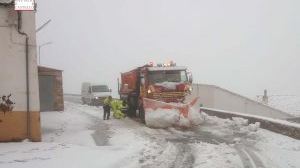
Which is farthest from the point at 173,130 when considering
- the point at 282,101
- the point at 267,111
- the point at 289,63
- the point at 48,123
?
the point at 289,63

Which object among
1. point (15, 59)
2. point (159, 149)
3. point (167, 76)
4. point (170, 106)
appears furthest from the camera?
point (167, 76)

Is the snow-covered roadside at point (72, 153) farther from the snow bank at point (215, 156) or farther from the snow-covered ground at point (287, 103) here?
the snow-covered ground at point (287, 103)

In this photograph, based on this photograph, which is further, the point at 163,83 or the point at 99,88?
the point at 99,88

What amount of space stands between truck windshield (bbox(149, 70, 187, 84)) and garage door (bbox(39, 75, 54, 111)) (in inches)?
558

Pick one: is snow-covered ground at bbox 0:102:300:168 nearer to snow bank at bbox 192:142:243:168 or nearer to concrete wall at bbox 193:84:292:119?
snow bank at bbox 192:142:243:168

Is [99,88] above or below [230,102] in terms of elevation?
above

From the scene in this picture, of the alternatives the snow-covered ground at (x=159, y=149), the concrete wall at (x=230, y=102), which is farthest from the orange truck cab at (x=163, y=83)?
the concrete wall at (x=230, y=102)

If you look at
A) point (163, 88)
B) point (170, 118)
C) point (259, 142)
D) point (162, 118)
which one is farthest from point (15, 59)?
point (259, 142)

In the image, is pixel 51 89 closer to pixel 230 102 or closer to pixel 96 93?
pixel 96 93

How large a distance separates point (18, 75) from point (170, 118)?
23.0ft

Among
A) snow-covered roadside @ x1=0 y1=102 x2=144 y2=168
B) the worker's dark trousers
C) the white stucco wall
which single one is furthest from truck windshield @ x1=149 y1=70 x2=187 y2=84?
the white stucco wall

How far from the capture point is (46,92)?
35781mm

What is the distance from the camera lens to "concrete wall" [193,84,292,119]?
105 feet

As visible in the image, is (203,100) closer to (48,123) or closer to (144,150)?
(48,123)
